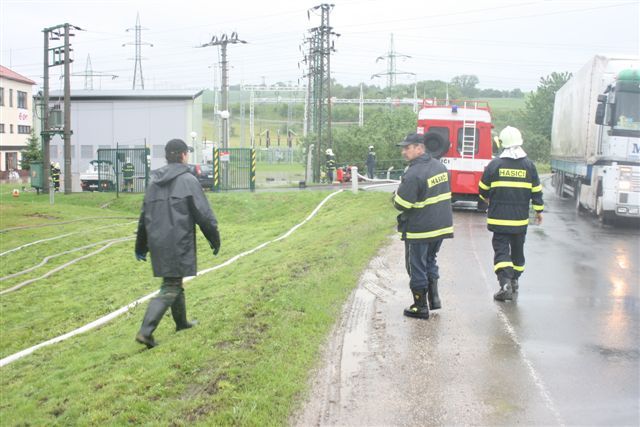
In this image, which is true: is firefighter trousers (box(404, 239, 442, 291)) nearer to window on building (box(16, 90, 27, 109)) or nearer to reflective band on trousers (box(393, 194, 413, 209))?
reflective band on trousers (box(393, 194, 413, 209))

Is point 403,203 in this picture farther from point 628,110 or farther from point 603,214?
point 628,110

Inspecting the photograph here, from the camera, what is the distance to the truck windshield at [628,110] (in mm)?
17562

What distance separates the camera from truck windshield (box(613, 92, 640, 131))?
17.6 m

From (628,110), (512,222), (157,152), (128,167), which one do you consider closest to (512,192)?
(512,222)

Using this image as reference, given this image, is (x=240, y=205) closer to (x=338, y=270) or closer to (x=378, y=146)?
(x=338, y=270)

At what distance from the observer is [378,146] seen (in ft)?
151

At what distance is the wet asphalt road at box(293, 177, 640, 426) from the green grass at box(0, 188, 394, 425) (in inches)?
14.4

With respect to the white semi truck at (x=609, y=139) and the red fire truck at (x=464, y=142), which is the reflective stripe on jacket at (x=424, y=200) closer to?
the white semi truck at (x=609, y=139)

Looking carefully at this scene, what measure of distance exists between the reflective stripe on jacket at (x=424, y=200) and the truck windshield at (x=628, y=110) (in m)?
12.2

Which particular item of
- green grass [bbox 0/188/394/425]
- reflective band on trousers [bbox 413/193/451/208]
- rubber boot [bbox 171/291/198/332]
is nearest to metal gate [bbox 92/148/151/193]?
green grass [bbox 0/188/394/425]

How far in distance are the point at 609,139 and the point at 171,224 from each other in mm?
14507

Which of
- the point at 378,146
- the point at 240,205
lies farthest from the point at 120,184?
the point at 378,146

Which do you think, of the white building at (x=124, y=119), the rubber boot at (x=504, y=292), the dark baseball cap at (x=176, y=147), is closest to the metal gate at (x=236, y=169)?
the rubber boot at (x=504, y=292)

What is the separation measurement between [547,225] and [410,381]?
12950mm
